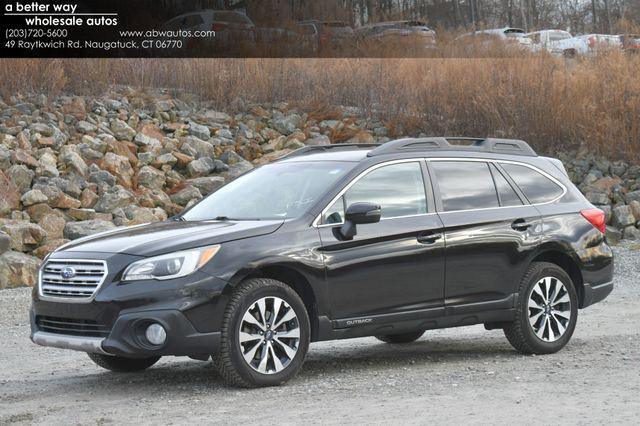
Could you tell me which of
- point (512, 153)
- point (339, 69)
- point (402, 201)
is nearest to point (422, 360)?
point (402, 201)

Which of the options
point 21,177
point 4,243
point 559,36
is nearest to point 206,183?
point 21,177

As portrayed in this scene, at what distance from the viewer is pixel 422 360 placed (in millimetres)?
9586

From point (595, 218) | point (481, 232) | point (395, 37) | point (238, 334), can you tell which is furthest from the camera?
point (395, 37)

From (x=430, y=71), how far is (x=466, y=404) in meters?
20.2

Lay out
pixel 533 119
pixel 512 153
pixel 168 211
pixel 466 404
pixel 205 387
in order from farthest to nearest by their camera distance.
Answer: pixel 533 119
pixel 168 211
pixel 512 153
pixel 205 387
pixel 466 404

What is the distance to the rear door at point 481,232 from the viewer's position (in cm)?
919

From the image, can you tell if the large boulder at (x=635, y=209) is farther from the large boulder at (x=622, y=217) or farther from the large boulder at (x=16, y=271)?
the large boulder at (x=16, y=271)

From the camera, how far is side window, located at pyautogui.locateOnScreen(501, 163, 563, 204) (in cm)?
1000

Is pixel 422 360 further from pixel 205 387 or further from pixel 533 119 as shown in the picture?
pixel 533 119

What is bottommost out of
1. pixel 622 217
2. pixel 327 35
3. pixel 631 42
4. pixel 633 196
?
pixel 622 217

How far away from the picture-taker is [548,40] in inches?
1227

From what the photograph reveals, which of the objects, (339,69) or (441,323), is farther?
(339,69)

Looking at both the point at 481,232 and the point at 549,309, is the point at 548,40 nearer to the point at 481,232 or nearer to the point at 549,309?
the point at 549,309

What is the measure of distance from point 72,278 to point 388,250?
2.34 m
